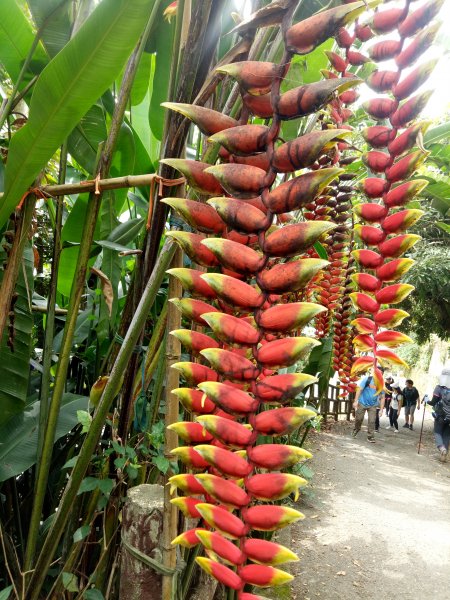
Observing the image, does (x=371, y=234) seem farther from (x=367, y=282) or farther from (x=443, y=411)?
(x=443, y=411)

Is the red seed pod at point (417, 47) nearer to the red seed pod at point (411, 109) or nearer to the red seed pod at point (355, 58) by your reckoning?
the red seed pod at point (411, 109)

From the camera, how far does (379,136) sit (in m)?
0.58

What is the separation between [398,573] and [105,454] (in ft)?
13.3

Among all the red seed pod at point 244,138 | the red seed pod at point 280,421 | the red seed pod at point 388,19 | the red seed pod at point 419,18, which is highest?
the red seed pod at point 388,19

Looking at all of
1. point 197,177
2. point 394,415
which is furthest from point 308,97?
point 394,415

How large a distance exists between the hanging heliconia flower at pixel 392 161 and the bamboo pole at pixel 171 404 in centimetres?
36

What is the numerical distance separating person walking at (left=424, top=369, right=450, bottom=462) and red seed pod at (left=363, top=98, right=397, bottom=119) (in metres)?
8.26

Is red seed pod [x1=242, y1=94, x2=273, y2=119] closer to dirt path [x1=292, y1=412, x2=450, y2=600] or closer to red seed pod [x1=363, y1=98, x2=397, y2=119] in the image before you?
red seed pod [x1=363, y1=98, x2=397, y2=119]

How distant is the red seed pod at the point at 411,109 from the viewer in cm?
55

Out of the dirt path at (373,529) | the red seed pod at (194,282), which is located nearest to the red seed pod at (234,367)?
the red seed pod at (194,282)

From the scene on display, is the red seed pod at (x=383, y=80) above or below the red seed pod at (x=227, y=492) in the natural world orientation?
above

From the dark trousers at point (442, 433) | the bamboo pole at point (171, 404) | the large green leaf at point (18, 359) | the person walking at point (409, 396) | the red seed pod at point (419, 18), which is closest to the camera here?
the red seed pod at point (419, 18)

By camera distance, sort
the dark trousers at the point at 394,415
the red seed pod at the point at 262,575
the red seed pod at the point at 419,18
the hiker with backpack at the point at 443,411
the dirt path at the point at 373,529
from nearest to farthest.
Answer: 1. the red seed pod at the point at 262,575
2. the red seed pod at the point at 419,18
3. the dirt path at the point at 373,529
4. the hiker with backpack at the point at 443,411
5. the dark trousers at the point at 394,415

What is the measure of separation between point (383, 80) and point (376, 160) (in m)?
0.09
